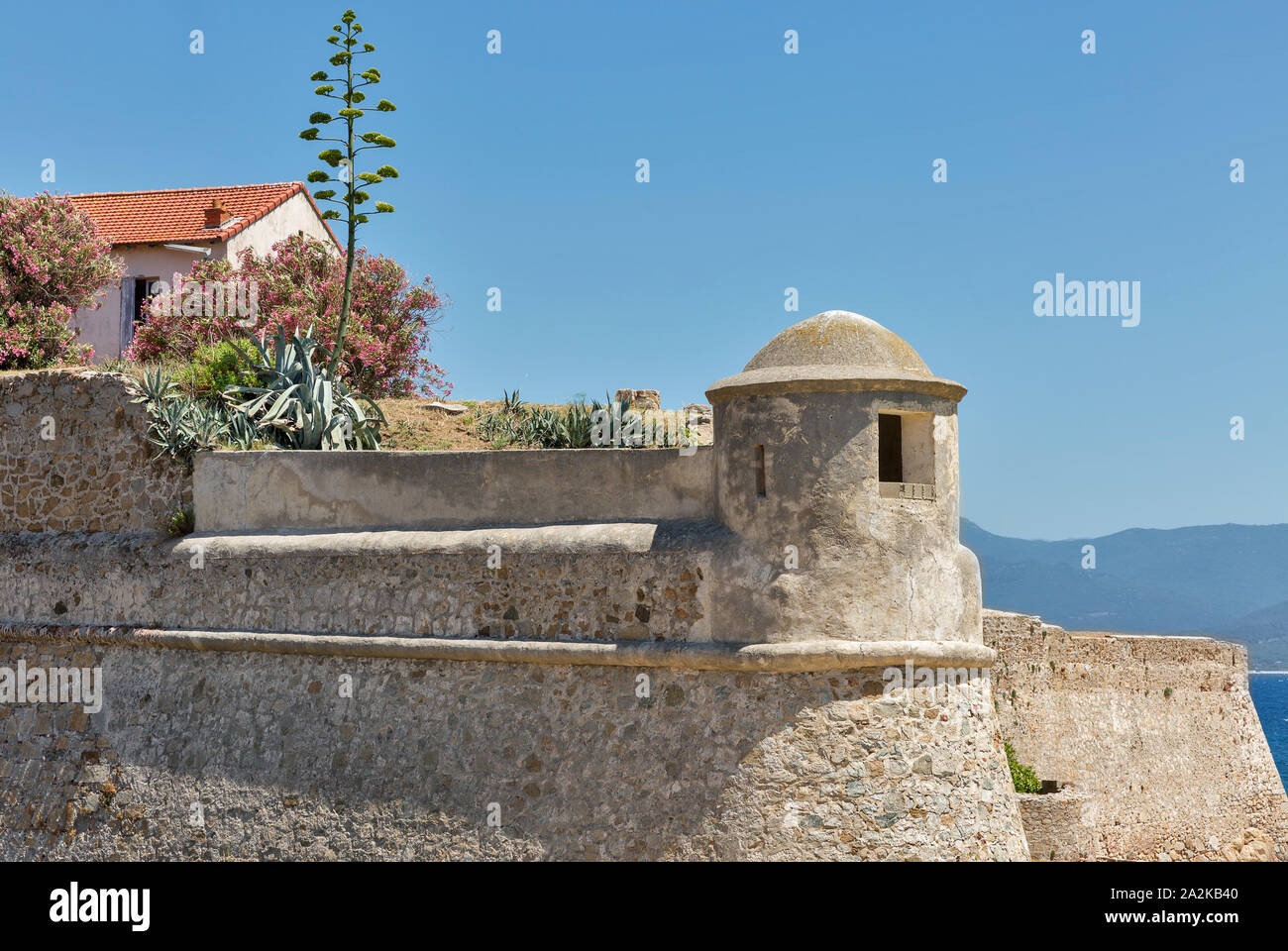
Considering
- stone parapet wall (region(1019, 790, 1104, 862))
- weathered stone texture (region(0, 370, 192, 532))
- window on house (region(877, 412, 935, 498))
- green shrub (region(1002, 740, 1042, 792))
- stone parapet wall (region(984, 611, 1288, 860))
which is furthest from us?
stone parapet wall (region(984, 611, 1288, 860))

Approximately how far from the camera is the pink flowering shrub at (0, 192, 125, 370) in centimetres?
1792

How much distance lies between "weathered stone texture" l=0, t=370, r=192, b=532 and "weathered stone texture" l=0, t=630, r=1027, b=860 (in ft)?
4.95

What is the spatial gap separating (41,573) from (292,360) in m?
3.33

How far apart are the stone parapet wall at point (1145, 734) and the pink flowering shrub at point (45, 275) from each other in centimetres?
1472

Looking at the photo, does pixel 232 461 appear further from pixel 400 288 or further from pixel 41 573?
pixel 400 288

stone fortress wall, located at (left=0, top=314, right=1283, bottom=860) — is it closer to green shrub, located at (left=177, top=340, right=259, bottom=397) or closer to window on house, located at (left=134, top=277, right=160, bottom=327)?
green shrub, located at (left=177, top=340, right=259, bottom=397)

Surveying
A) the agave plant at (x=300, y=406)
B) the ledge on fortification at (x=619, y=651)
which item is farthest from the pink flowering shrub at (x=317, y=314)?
the ledge on fortification at (x=619, y=651)

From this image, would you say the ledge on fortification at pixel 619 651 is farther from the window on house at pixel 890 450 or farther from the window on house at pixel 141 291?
the window on house at pixel 141 291

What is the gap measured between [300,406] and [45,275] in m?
9.66

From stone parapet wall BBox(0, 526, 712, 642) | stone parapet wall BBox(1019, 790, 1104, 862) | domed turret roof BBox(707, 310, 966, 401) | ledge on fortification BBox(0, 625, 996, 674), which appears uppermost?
domed turret roof BBox(707, 310, 966, 401)

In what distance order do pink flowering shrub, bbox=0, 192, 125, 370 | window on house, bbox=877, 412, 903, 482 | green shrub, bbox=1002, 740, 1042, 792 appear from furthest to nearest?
pink flowering shrub, bbox=0, 192, 125, 370
green shrub, bbox=1002, 740, 1042, 792
window on house, bbox=877, 412, 903, 482

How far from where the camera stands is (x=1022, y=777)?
14234mm

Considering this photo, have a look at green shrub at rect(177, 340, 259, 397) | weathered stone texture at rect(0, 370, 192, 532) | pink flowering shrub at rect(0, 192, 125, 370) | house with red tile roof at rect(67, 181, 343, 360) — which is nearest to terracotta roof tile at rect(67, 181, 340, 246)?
house with red tile roof at rect(67, 181, 343, 360)

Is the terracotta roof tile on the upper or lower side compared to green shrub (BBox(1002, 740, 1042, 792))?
upper
